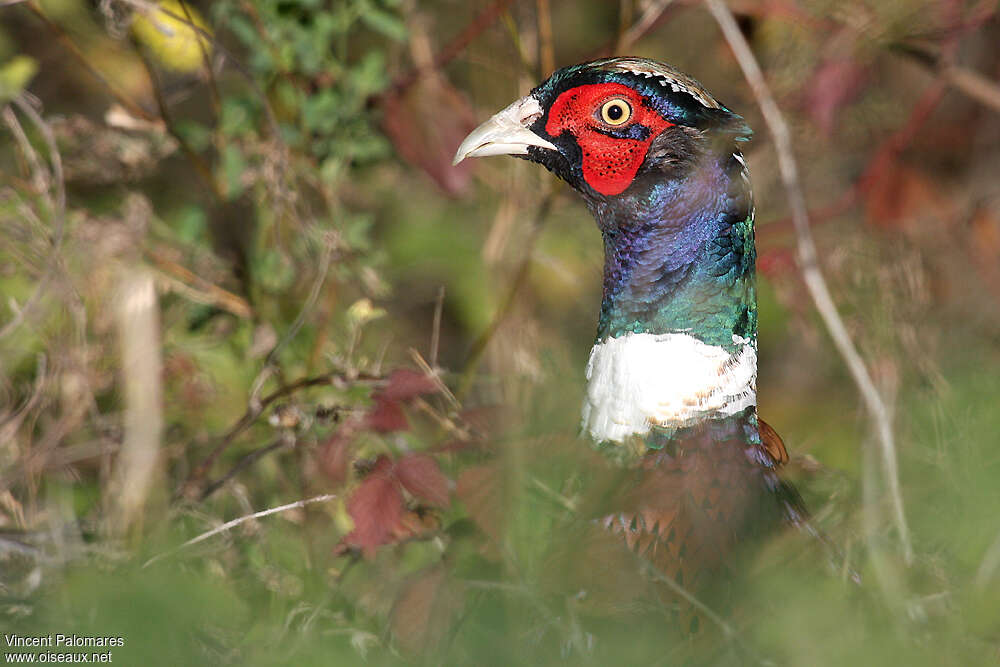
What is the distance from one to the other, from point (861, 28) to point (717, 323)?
156 centimetres

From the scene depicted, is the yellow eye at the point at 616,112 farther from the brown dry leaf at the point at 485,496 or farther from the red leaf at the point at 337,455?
the red leaf at the point at 337,455

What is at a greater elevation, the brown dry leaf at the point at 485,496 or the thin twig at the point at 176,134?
the thin twig at the point at 176,134

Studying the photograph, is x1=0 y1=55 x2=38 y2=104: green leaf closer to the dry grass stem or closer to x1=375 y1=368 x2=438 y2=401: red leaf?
the dry grass stem

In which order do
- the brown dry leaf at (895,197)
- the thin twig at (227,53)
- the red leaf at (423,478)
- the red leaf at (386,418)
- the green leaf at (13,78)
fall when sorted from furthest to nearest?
1. the brown dry leaf at (895,197)
2. the green leaf at (13,78)
3. the thin twig at (227,53)
4. the red leaf at (386,418)
5. the red leaf at (423,478)

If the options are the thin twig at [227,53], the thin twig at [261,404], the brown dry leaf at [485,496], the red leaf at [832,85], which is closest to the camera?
the brown dry leaf at [485,496]

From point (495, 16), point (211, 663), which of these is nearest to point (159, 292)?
point (495, 16)

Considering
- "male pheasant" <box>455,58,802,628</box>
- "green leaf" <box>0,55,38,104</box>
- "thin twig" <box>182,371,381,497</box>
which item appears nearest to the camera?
"male pheasant" <box>455,58,802,628</box>

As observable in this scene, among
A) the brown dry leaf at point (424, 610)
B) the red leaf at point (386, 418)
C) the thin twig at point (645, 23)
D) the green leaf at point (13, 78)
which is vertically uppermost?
the thin twig at point (645, 23)

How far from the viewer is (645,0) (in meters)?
2.62

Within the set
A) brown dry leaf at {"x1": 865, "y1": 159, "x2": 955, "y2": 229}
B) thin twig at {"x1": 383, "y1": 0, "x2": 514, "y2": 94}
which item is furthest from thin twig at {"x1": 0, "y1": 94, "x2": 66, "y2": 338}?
brown dry leaf at {"x1": 865, "y1": 159, "x2": 955, "y2": 229}

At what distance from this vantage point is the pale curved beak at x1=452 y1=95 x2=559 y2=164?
71.4 inches

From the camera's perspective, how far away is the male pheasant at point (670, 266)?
65.8 inches

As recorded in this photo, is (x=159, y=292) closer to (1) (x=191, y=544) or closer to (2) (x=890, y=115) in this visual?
(1) (x=191, y=544)

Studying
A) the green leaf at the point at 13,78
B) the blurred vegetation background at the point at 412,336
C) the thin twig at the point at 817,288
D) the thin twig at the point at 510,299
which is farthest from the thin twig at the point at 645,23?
the green leaf at the point at 13,78
